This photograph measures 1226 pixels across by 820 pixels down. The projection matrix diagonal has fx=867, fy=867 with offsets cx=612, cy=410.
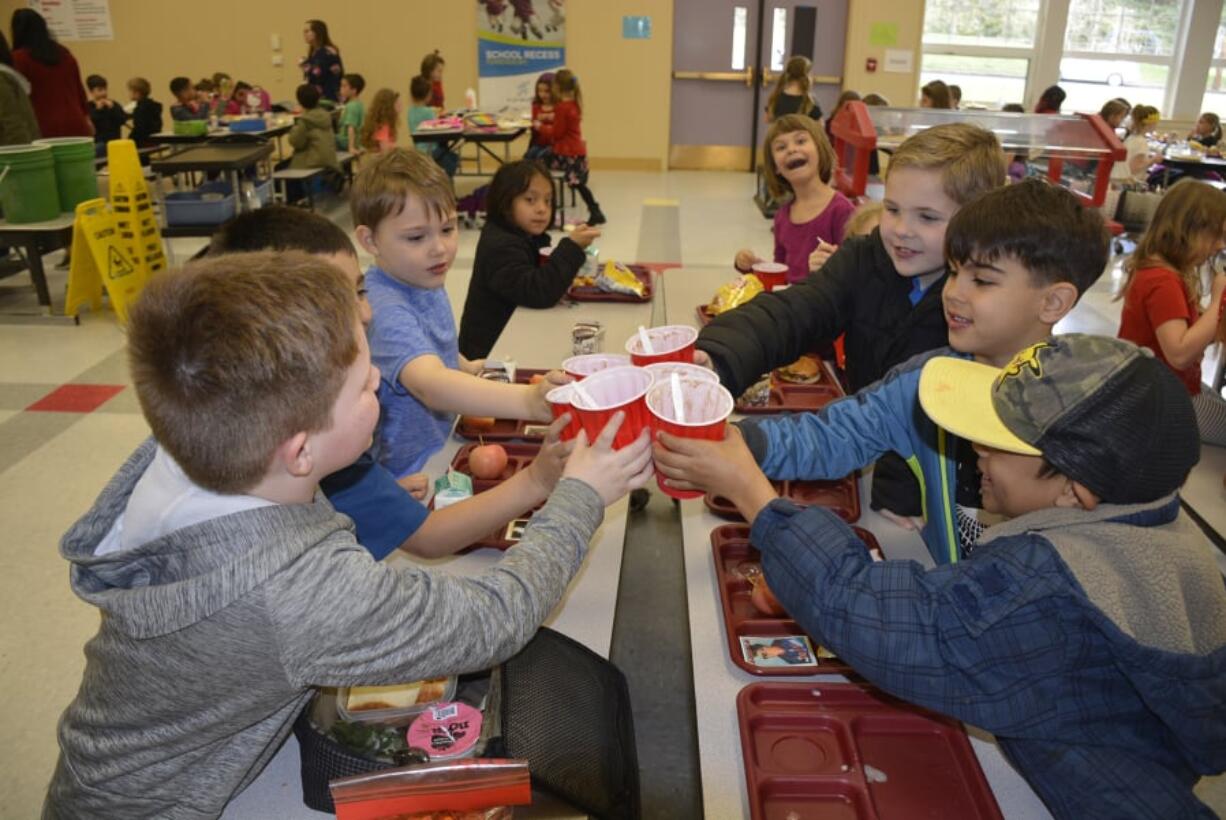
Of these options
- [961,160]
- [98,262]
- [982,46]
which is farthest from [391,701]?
[982,46]

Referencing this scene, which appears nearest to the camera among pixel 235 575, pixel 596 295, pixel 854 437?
pixel 235 575

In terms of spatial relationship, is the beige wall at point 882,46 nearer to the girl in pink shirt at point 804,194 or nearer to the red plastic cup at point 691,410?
the girl in pink shirt at point 804,194

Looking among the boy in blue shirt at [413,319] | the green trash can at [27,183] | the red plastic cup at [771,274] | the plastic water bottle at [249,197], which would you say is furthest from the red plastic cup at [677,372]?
the plastic water bottle at [249,197]

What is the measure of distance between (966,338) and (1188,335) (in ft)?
6.70

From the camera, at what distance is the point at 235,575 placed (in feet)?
3.13

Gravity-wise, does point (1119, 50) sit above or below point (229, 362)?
above

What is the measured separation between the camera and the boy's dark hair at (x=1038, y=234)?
1599mm

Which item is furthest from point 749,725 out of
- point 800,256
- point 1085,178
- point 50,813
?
point 1085,178

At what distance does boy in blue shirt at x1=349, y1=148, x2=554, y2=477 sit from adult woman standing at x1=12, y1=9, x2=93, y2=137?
246 inches

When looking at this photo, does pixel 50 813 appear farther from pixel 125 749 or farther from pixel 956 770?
pixel 956 770

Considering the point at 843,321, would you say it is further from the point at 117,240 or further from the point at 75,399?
the point at 117,240

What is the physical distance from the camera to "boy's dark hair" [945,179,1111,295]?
1.60 metres

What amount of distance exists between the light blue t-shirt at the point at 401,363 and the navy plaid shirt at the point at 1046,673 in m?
1.21

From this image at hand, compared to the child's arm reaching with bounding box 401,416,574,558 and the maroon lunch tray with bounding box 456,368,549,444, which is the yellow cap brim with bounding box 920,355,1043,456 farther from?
Result: the maroon lunch tray with bounding box 456,368,549,444
